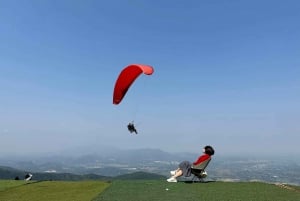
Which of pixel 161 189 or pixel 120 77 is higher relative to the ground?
pixel 120 77

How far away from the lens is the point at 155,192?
1645 centimetres

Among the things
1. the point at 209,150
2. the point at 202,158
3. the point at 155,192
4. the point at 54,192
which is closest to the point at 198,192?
the point at 155,192

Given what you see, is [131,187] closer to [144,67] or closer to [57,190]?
[57,190]

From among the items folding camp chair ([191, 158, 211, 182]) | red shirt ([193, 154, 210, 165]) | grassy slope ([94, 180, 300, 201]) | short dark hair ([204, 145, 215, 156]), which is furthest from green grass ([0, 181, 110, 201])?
short dark hair ([204, 145, 215, 156])

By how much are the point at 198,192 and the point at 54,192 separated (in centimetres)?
719

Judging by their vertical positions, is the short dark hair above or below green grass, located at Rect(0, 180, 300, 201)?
above

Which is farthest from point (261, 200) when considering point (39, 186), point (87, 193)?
point (39, 186)

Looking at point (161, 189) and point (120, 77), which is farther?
point (120, 77)

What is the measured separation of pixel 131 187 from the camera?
18.4 m

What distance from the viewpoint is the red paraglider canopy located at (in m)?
20.0

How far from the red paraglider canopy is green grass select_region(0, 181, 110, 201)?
528cm

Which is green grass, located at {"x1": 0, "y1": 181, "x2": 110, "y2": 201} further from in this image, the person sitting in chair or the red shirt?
the red shirt

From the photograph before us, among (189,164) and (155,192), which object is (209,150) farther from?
(155,192)

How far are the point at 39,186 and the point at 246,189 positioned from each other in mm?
11382
